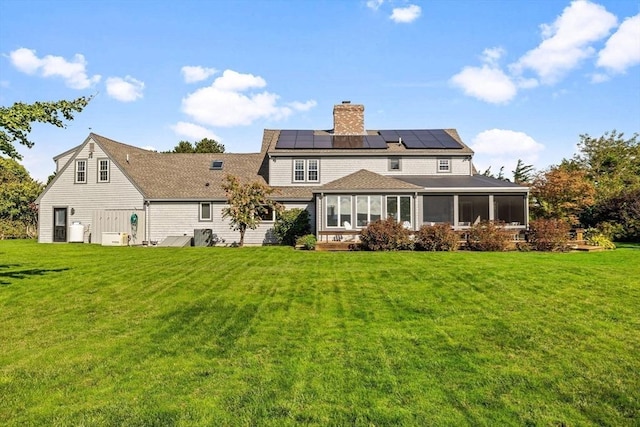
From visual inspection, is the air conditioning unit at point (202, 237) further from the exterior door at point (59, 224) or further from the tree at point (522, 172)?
the tree at point (522, 172)

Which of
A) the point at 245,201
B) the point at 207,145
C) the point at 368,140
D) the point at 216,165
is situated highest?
the point at 207,145

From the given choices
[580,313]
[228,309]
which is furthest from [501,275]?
[228,309]

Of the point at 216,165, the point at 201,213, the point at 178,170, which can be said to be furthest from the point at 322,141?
the point at 178,170

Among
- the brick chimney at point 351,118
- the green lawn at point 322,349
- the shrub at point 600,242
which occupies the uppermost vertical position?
the brick chimney at point 351,118

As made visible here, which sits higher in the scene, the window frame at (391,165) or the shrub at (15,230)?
the window frame at (391,165)

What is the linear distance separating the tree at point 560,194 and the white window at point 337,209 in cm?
1334

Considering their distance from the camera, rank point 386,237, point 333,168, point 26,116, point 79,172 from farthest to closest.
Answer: point 79,172, point 333,168, point 386,237, point 26,116

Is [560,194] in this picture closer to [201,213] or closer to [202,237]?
[202,237]

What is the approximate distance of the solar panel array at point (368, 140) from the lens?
1142 inches

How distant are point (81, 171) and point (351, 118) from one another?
770 inches

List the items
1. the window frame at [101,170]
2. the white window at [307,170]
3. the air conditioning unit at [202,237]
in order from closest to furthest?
1. the air conditioning unit at [202,237]
2. the window frame at [101,170]
3. the white window at [307,170]

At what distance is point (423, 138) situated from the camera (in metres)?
31.0

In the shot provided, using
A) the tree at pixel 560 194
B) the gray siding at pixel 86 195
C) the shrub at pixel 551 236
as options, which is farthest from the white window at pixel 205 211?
the tree at pixel 560 194

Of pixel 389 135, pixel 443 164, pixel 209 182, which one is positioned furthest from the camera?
pixel 389 135
